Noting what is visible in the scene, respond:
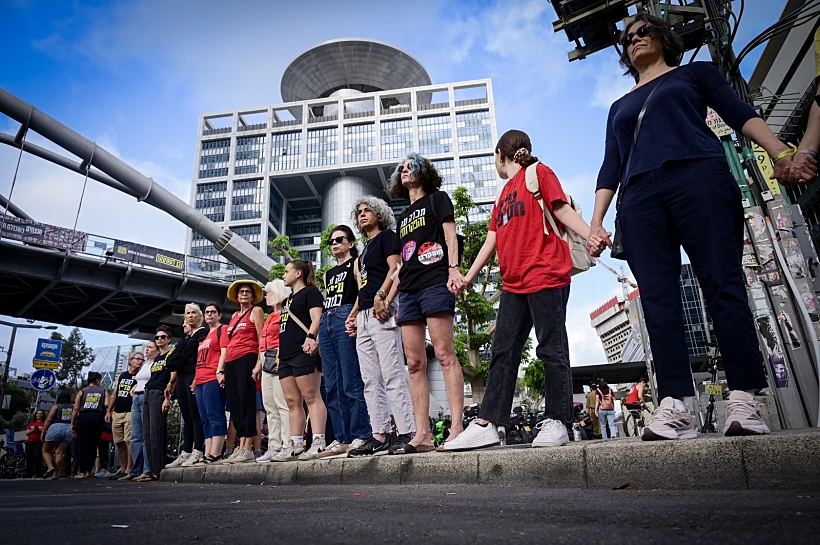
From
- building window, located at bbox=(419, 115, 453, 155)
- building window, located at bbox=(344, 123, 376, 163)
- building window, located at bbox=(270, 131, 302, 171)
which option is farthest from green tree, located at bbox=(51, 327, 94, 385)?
building window, located at bbox=(419, 115, 453, 155)

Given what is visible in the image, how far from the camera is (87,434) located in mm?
9086

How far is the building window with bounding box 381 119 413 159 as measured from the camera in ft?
255

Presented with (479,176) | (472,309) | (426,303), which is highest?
(479,176)

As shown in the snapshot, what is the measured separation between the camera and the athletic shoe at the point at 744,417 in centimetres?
206

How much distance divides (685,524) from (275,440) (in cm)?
493

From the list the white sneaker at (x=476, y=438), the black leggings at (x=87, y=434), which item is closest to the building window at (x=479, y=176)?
the black leggings at (x=87, y=434)

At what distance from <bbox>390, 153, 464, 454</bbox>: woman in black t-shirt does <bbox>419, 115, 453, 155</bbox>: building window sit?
75.9 metres

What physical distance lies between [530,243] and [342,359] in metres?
2.15

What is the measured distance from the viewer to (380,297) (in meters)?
4.14

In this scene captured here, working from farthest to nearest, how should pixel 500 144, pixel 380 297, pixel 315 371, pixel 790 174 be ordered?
pixel 315 371 → pixel 380 297 → pixel 500 144 → pixel 790 174

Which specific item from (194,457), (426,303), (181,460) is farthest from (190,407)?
(426,303)

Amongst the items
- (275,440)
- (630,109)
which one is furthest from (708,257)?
(275,440)

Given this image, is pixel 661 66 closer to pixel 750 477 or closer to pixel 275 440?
pixel 750 477

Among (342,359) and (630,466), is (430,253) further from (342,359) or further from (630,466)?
(630,466)
